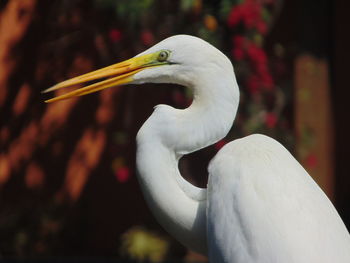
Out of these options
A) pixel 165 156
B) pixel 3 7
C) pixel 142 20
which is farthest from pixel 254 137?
pixel 3 7

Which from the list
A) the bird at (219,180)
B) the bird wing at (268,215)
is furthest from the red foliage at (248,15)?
the bird wing at (268,215)

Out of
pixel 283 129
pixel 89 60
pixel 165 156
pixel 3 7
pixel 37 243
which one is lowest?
pixel 37 243

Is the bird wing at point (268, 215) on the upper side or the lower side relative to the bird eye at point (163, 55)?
lower

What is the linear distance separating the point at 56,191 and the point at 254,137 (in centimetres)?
289

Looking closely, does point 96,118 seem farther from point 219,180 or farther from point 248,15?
point 219,180

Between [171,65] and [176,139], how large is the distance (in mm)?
271

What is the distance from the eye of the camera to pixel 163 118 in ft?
9.90

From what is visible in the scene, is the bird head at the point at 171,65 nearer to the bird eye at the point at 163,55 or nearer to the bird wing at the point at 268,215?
the bird eye at the point at 163,55

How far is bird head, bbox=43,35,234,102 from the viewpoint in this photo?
3023 millimetres

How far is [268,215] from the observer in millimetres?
→ 2805

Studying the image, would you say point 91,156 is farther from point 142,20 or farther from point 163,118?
point 163,118

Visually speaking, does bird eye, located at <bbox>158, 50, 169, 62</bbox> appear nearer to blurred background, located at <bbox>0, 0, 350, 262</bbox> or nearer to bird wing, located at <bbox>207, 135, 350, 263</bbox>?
bird wing, located at <bbox>207, 135, 350, 263</bbox>

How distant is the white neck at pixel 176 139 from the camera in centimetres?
300

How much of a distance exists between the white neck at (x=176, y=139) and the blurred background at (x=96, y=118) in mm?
2502
